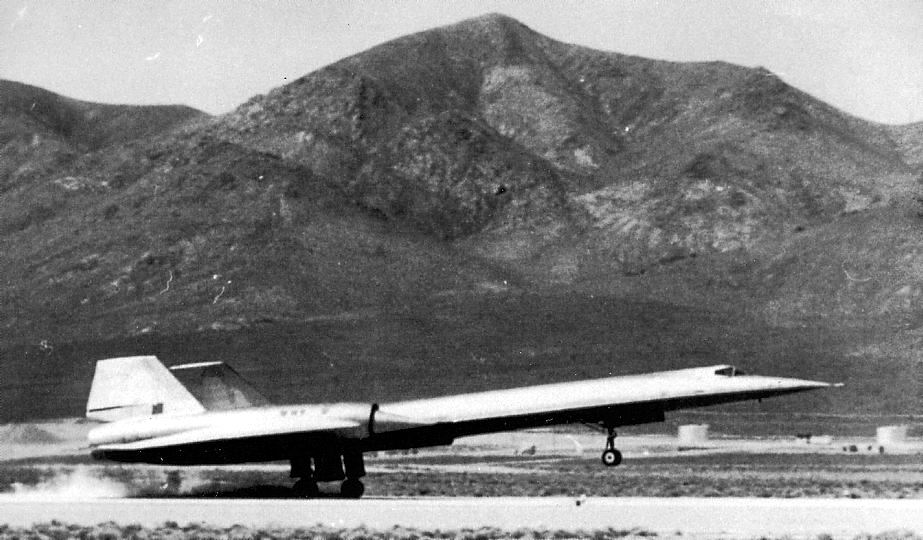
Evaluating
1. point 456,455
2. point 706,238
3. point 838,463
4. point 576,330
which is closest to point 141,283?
point 576,330

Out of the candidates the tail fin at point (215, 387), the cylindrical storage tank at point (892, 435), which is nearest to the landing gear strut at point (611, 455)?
the tail fin at point (215, 387)

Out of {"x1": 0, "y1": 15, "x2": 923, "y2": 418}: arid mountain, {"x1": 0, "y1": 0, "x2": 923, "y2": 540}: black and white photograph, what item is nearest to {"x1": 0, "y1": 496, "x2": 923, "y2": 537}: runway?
{"x1": 0, "y1": 0, "x2": 923, "y2": 540}: black and white photograph

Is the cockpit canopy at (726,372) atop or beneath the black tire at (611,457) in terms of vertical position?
atop

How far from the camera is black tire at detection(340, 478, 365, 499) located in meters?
37.2

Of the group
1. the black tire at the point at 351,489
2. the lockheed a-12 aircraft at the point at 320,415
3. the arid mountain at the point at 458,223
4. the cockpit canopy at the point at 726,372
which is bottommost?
the black tire at the point at 351,489

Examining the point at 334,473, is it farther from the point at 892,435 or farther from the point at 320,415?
the point at 892,435

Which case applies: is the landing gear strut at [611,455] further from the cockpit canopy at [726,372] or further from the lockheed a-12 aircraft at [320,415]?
the cockpit canopy at [726,372]

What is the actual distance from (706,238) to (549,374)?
2142 inches

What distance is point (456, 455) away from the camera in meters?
Answer: 67.0

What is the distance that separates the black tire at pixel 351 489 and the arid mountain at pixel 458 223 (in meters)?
74.9

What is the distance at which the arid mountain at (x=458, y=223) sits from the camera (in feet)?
426

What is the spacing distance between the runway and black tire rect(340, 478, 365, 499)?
371cm

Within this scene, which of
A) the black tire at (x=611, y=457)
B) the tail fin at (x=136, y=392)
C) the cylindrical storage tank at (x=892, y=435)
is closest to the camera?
the tail fin at (x=136, y=392)

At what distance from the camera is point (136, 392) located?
40.3 meters
